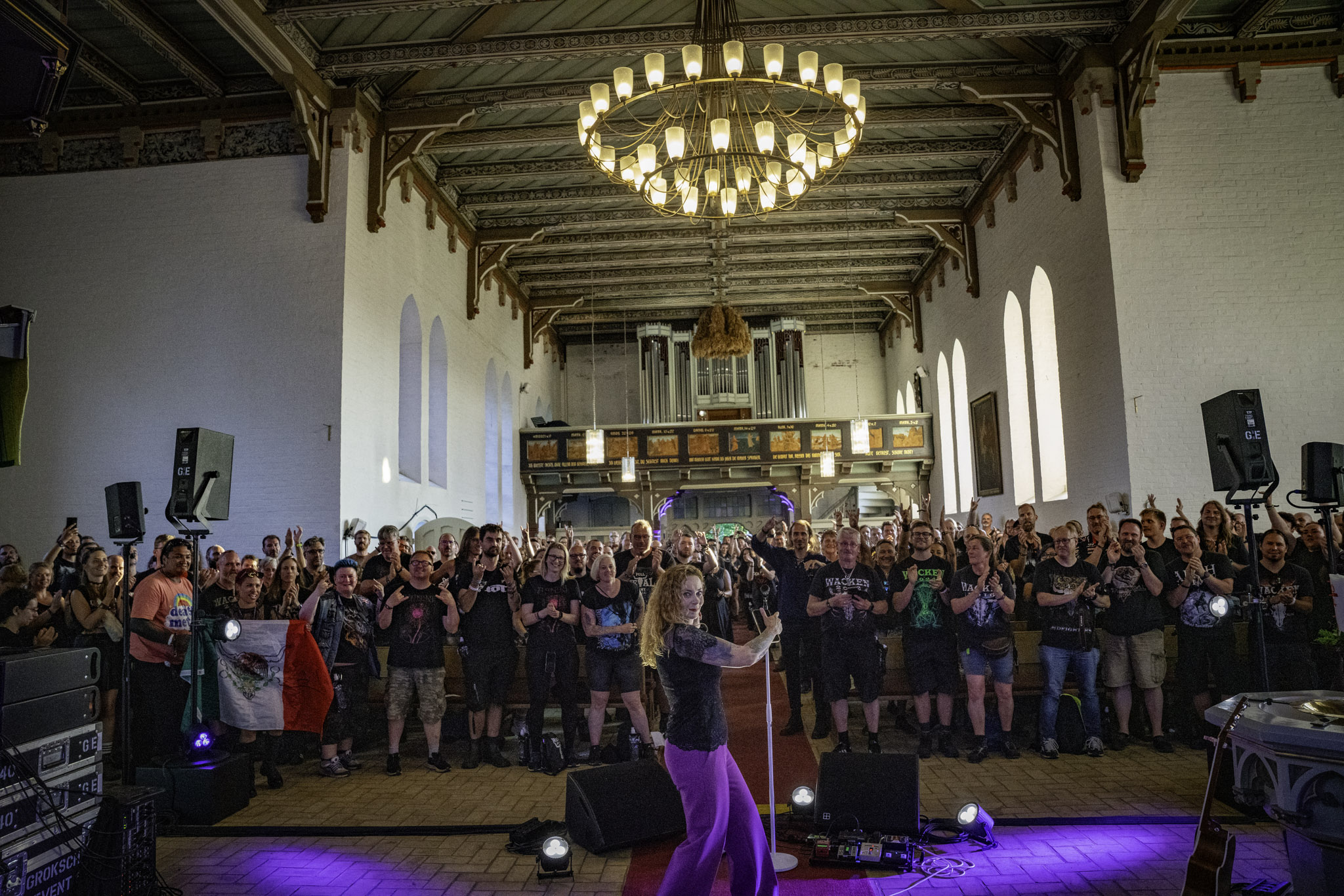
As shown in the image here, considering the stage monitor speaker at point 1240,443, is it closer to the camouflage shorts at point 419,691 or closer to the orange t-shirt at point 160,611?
the camouflage shorts at point 419,691

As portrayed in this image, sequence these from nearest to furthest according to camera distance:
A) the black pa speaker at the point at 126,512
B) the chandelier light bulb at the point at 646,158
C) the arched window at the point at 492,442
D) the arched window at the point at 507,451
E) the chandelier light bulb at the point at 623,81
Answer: the black pa speaker at the point at 126,512 < the chandelier light bulb at the point at 623,81 < the chandelier light bulb at the point at 646,158 < the arched window at the point at 492,442 < the arched window at the point at 507,451

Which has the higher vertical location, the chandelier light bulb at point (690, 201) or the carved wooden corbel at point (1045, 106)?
the carved wooden corbel at point (1045, 106)

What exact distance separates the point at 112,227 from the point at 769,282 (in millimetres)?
12615

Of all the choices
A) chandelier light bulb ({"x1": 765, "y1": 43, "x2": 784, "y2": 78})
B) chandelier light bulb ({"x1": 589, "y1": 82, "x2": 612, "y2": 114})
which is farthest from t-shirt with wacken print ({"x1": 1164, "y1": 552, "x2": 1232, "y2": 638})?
chandelier light bulb ({"x1": 589, "y1": 82, "x2": 612, "y2": 114})

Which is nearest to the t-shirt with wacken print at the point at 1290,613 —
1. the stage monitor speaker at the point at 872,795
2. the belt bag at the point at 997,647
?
the belt bag at the point at 997,647

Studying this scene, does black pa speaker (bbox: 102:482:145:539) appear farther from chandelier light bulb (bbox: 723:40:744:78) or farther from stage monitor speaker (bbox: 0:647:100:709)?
chandelier light bulb (bbox: 723:40:744:78)

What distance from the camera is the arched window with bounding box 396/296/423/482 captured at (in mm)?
12289

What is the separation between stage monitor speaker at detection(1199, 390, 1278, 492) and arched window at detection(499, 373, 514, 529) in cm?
1361

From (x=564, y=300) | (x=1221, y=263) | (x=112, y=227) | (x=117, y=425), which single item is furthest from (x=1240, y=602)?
(x=564, y=300)

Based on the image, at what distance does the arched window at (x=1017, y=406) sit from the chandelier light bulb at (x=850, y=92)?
7547 mm

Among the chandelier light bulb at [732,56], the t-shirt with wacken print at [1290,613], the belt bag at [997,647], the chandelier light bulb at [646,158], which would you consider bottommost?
the belt bag at [997,647]

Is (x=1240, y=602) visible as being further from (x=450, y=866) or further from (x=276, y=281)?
(x=276, y=281)

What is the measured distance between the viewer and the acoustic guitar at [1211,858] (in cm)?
247

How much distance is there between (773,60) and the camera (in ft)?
19.0
